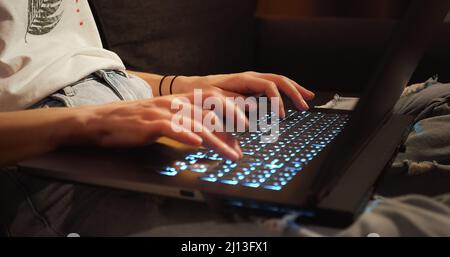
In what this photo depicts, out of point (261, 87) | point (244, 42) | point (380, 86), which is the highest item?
point (380, 86)

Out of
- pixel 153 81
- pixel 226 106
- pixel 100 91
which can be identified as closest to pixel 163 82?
pixel 153 81

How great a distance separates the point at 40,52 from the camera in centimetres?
87

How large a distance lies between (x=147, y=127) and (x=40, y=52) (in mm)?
395

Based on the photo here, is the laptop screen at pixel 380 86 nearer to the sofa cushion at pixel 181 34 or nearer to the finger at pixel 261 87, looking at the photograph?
the finger at pixel 261 87

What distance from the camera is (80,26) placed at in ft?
3.33

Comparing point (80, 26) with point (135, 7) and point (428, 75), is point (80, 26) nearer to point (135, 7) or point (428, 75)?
point (135, 7)

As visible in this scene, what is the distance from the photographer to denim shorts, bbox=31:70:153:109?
0.83m

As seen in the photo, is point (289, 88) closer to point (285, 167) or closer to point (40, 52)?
point (285, 167)

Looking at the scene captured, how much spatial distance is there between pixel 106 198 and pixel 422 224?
1.23 feet

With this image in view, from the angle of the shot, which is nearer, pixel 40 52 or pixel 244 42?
pixel 40 52

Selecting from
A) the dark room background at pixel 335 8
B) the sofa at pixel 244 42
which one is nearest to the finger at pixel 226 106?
the sofa at pixel 244 42

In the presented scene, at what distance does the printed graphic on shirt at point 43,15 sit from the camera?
88cm

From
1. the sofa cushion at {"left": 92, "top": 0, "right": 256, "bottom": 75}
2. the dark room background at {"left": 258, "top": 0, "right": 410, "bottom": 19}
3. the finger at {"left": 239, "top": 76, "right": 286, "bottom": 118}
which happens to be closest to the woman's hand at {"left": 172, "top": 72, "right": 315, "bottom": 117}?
the finger at {"left": 239, "top": 76, "right": 286, "bottom": 118}

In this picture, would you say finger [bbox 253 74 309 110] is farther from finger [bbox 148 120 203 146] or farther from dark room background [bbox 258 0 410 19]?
dark room background [bbox 258 0 410 19]
